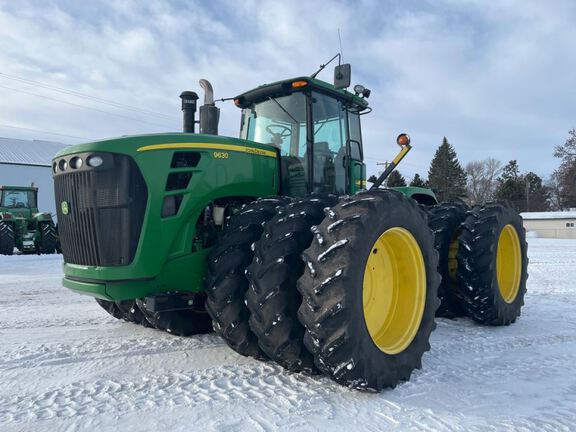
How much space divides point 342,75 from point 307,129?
1.98 feet

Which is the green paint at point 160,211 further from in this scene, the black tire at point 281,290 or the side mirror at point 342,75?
the side mirror at point 342,75

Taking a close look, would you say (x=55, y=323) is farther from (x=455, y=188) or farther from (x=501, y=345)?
(x=455, y=188)

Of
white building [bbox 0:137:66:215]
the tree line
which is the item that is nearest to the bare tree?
the tree line

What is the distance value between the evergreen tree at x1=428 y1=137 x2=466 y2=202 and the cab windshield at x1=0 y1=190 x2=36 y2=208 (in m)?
52.3

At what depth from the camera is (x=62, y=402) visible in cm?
288

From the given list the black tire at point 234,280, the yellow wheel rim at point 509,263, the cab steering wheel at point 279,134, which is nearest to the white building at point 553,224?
the yellow wheel rim at point 509,263

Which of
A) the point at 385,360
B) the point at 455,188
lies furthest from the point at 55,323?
the point at 455,188

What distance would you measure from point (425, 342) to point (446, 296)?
83.3 inches

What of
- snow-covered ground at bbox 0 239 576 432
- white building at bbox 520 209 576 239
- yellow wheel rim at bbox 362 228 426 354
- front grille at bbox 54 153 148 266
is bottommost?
white building at bbox 520 209 576 239

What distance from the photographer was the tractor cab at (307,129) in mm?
4566

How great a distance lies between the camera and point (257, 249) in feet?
10.8

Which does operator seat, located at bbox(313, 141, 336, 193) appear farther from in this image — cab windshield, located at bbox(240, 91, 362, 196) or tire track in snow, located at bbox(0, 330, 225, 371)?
tire track in snow, located at bbox(0, 330, 225, 371)

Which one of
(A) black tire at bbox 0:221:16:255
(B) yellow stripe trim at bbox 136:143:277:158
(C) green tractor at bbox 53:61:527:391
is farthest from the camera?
(A) black tire at bbox 0:221:16:255

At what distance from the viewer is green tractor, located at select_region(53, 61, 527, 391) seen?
3.01 meters
